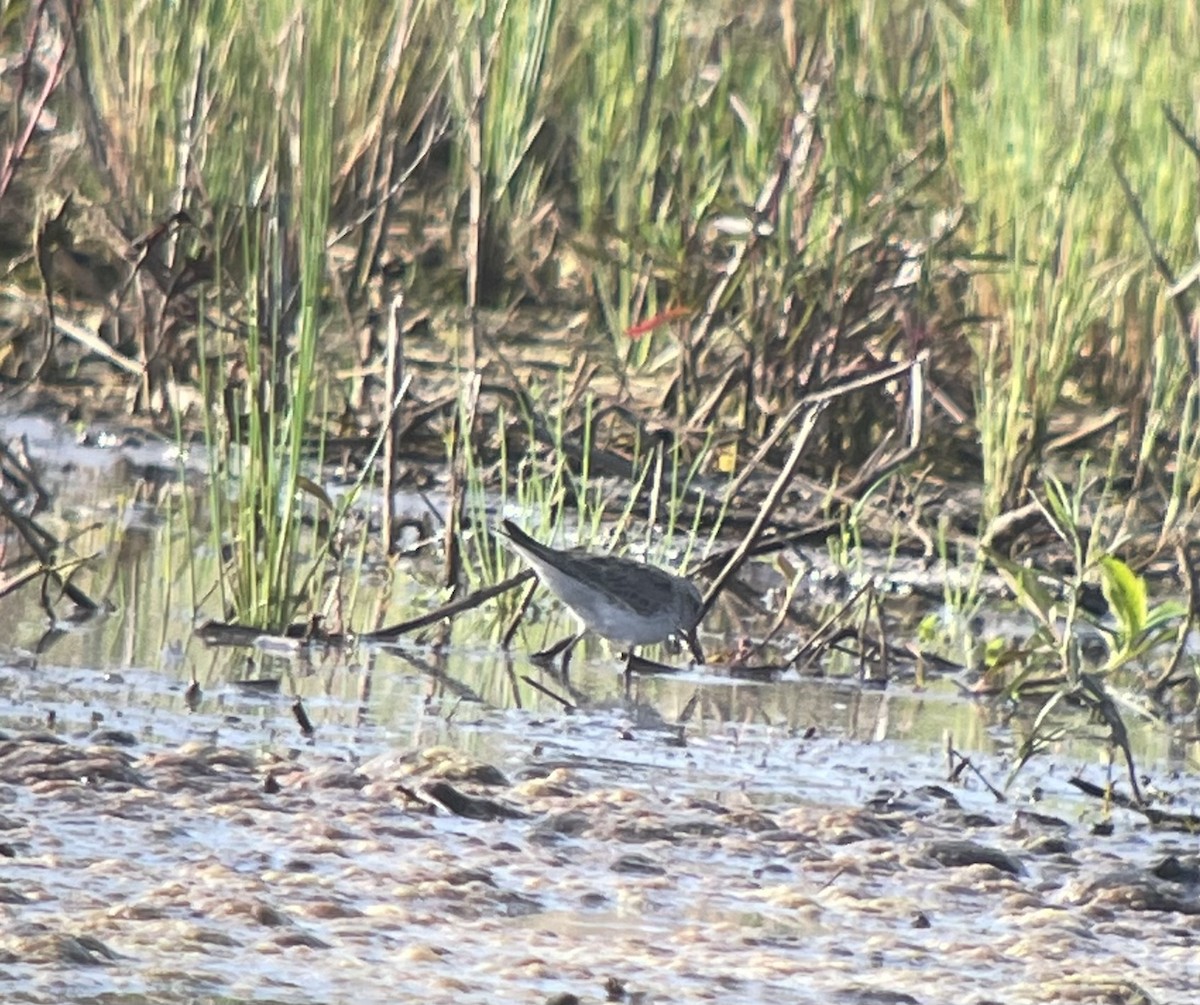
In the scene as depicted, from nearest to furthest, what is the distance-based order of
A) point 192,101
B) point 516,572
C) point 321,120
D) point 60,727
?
1. point 60,727
2. point 321,120
3. point 516,572
4. point 192,101

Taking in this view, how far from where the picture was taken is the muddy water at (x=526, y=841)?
3459mm

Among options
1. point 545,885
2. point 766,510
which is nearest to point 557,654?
point 766,510

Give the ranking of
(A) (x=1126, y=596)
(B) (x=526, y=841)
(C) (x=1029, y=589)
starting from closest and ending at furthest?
(B) (x=526, y=841) < (C) (x=1029, y=589) < (A) (x=1126, y=596)

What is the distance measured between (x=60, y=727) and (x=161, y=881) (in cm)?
104

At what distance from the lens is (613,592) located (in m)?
5.57

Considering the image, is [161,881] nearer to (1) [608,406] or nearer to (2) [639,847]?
(2) [639,847]

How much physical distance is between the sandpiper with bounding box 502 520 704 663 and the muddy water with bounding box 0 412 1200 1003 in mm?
136

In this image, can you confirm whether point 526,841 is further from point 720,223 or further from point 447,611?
point 720,223

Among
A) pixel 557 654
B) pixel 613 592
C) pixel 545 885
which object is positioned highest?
pixel 613 592

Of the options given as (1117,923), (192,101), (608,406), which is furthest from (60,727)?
(192,101)

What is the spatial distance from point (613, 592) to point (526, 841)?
144cm

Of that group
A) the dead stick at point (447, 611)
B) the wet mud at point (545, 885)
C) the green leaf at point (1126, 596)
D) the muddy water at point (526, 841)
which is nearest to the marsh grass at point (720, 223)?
the dead stick at point (447, 611)

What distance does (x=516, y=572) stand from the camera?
5.98m

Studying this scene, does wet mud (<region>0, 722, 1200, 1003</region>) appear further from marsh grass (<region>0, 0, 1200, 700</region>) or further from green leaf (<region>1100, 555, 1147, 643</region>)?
marsh grass (<region>0, 0, 1200, 700</region>)
